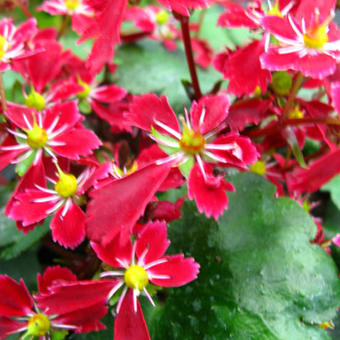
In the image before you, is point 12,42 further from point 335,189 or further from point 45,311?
point 335,189

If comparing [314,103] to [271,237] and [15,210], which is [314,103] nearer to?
[271,237]

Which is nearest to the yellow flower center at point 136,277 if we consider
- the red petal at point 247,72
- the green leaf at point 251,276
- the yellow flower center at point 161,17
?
the green leaf at point 251,276

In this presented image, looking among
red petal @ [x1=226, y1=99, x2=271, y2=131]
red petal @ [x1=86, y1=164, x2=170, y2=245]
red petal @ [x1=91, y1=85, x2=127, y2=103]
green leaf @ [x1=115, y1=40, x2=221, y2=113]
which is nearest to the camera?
red petal @ [x1=86, y1=164, x2=170, y2=245]

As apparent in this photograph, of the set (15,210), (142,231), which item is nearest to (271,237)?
(142,231)

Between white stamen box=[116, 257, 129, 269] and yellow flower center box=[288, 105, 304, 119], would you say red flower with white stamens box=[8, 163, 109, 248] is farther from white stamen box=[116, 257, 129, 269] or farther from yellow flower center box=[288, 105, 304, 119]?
yellow flower center box=[288, 105, 304, 119]

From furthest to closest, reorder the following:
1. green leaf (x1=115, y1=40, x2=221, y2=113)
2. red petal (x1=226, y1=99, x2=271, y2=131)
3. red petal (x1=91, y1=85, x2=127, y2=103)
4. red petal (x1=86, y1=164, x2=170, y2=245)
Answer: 1. green leaf (x1=115, y1=40, x2=221, y2=113)
2. red petal (x1=91, y1=85, x2=127, y2=103)
3. red petal (x1=226, y1=99, x2=271, y2=131)
4. red petal (x1=86, y1=164, x2=170, y2=245)

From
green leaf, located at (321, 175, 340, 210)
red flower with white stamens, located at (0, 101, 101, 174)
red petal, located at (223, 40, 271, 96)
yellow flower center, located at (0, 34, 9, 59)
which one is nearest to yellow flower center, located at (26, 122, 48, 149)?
red flower with white stamens, located at (0, 101, 101, 174)

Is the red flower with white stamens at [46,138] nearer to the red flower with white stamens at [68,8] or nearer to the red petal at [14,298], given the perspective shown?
the red petal at [14,298]
